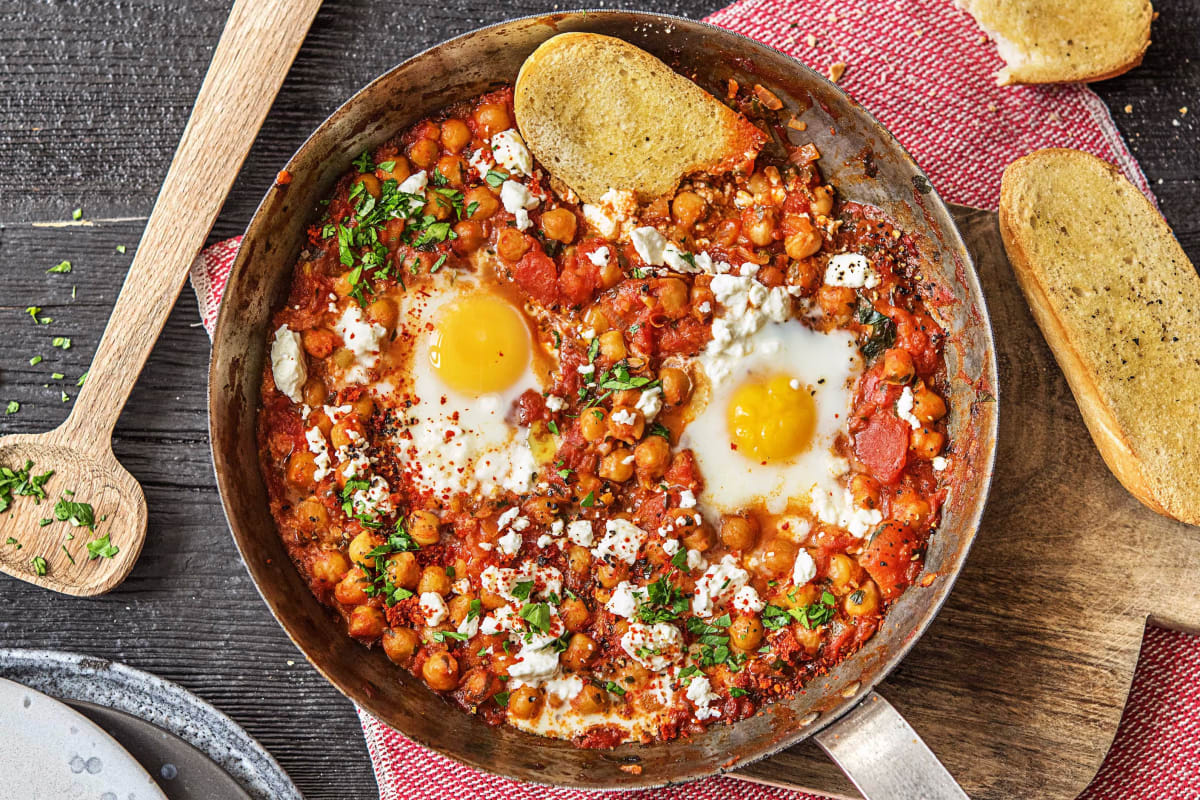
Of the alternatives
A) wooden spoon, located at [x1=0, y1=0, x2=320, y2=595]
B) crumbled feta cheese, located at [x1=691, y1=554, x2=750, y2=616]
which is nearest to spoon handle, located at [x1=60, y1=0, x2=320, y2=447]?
wooden spoon, located at [x1=0, y1=0, x2=320, y2=595]

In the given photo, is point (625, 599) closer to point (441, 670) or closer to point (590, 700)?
point (590, 700)

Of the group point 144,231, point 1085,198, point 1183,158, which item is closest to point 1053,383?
point 1085,198

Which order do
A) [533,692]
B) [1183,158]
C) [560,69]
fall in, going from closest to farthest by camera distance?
1. [560,69]
2. [533,692]
3. [1183,158]

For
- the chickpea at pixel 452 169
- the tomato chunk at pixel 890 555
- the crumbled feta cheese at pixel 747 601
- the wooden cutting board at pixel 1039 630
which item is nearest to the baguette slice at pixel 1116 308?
the wooden cutting board at pixel 1039 630

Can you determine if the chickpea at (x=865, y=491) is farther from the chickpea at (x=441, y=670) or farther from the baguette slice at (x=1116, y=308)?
the chickpea at (x=441, y=670)

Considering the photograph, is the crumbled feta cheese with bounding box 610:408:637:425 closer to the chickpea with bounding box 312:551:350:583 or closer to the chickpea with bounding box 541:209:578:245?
the chickpea with bounding box 541:209:578:245

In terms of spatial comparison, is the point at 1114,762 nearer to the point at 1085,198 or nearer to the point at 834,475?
the point at 834,475
